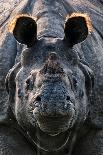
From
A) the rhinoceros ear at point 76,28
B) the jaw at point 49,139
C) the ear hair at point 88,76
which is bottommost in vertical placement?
the jaw at point 49,139

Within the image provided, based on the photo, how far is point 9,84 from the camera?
6.90 meters

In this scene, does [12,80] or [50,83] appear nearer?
[50,83]

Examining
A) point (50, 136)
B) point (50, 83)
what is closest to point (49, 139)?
point (50, 136)

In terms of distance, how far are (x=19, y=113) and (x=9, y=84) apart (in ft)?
1.16

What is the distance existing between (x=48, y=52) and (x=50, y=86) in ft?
1.89

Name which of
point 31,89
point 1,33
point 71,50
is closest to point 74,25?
point 71,50

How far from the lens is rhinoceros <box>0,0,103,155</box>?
19.9 feet

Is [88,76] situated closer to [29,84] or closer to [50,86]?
[29,84]

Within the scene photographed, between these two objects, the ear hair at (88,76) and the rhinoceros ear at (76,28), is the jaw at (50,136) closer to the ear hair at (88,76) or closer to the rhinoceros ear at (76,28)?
the ear hair at (88,76)

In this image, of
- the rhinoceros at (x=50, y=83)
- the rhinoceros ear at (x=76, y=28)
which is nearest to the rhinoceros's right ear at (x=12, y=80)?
the rhinoceros at (x=50, y=83)

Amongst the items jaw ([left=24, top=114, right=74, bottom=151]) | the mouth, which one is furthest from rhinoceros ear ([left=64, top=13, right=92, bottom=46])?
the mouth

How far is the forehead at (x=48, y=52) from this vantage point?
653cm

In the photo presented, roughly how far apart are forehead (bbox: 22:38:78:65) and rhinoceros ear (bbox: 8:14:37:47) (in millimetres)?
67

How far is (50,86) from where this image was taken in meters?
6.01
